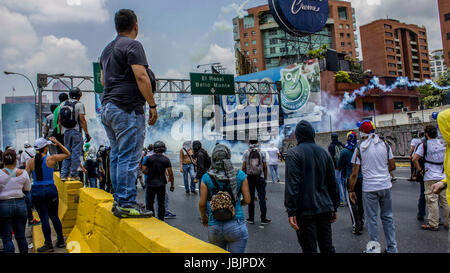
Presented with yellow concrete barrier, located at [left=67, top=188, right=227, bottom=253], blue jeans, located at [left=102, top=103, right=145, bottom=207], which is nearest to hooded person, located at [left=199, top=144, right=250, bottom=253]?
yellow concrete barrier, located at [left=67, top=188, right=227, bottom=253]

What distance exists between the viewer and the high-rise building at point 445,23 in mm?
59406

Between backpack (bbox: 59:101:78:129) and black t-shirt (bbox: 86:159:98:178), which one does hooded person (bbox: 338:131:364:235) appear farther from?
black t-shirt (bbox: 86:159:98:178)

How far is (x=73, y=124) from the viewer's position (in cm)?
614

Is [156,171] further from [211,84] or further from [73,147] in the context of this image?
[211,84]

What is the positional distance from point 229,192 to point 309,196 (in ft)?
2.69

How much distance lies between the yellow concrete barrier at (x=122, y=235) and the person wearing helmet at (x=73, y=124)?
1.20 meters

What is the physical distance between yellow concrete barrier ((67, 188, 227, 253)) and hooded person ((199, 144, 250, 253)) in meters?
0.61

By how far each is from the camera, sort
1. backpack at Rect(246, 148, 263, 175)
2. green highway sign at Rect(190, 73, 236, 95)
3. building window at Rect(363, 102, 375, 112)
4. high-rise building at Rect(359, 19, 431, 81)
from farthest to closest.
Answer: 1. high-rise building at Rect(359, 19, 431, 81)
2. building window at Rect(363, 102, 375, 112)
3. green highway sign at Rect(190, 73, 236, 95)
4. backpack at Rect(246, 148, 263, 175)

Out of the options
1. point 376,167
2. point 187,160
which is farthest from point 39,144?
point 187,160

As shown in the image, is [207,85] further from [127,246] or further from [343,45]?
[343,45]

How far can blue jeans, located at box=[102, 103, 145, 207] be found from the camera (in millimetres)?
3275

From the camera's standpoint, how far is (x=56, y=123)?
6.59 m

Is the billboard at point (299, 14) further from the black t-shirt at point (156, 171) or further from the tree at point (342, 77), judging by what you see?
the black t-shirt at point (156, 171)

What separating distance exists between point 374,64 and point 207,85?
66.9 metres
